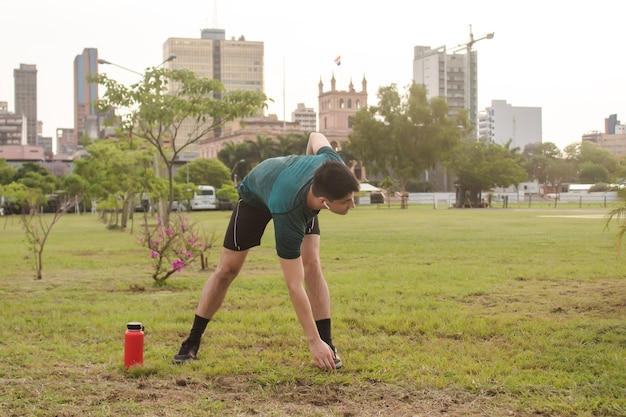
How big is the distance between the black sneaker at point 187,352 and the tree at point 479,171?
5276 cm

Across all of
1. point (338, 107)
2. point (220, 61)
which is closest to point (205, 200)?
point (338, 107)

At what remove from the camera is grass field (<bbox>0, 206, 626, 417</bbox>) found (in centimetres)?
425

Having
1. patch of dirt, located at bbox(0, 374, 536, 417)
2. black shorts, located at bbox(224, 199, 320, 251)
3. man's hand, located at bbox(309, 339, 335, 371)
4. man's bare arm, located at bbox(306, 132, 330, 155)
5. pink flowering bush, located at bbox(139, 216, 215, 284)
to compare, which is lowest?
patch of dirt, located at bbox(0, 374, 536, 417)

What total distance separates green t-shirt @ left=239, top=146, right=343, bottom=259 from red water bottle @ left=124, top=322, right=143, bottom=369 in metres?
1.13

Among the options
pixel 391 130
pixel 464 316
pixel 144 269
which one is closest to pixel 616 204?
pixel 464 316

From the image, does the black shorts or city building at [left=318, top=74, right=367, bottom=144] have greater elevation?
city building at [left=318, top=74, right=367, bottom=144]

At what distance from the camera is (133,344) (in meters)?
4.92

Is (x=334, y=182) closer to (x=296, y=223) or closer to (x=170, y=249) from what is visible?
(x=296, y=223)

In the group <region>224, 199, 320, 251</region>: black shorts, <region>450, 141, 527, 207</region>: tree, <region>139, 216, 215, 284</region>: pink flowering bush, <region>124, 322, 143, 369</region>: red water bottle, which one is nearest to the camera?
<region>124, 322, 143, 369</region>: red water bottle

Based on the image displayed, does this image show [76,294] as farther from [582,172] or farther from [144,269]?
[582,172]

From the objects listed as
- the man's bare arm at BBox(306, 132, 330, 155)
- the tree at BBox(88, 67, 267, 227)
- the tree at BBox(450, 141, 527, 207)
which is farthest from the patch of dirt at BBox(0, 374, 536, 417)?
the tree at BBox(450, 141, 527, 207)

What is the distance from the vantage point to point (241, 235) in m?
5.12

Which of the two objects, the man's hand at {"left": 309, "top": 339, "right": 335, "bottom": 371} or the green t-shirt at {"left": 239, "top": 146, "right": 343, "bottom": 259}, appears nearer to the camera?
the green t-shirt at {"left": 239, "top": 146, "right": 343, "bottom": 259}

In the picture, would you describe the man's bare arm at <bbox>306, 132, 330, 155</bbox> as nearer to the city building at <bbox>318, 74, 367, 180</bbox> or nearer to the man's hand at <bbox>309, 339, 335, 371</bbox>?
the man's hand at <bbox>309, 339, 335, 371</bbox>
